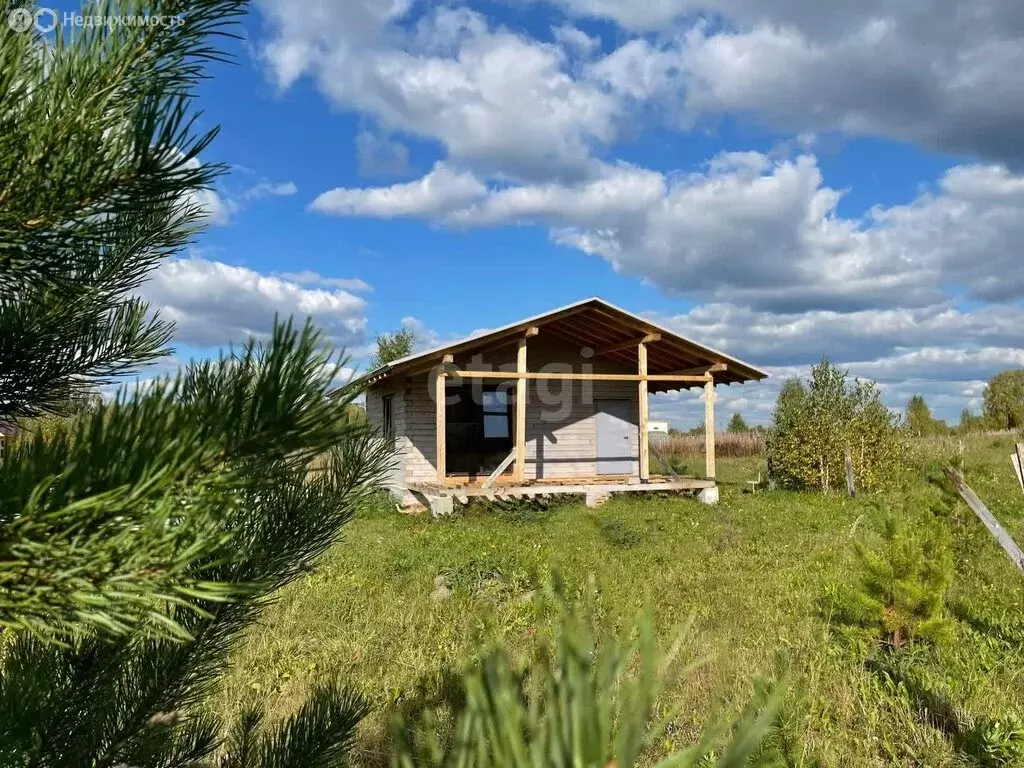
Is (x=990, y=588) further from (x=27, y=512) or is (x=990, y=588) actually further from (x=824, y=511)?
(x=27, y=512)

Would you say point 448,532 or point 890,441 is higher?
point 890,441

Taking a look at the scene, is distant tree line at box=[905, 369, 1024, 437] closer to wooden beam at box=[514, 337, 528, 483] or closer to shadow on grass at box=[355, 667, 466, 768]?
wooden beam at box=[514, 337, 528, 483]

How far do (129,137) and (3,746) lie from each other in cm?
102

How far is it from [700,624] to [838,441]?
13.7m

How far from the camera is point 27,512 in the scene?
0.73 meters

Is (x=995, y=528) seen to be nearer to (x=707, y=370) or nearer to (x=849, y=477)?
(x=849, y=477)

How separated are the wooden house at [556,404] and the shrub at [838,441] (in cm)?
205

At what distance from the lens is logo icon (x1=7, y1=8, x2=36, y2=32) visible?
3.41ft

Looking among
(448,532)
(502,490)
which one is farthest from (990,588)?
(502,490)

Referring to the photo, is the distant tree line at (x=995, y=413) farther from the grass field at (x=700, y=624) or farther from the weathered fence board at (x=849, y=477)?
the grass field at (x=700, y=624)

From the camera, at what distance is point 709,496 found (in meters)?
17.3

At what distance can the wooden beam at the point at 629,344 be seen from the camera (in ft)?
58.4

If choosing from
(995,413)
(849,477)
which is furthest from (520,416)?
(995,413)

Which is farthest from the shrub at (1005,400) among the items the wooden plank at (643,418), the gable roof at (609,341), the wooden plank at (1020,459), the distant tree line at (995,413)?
the wooden plank at (1020,459)
